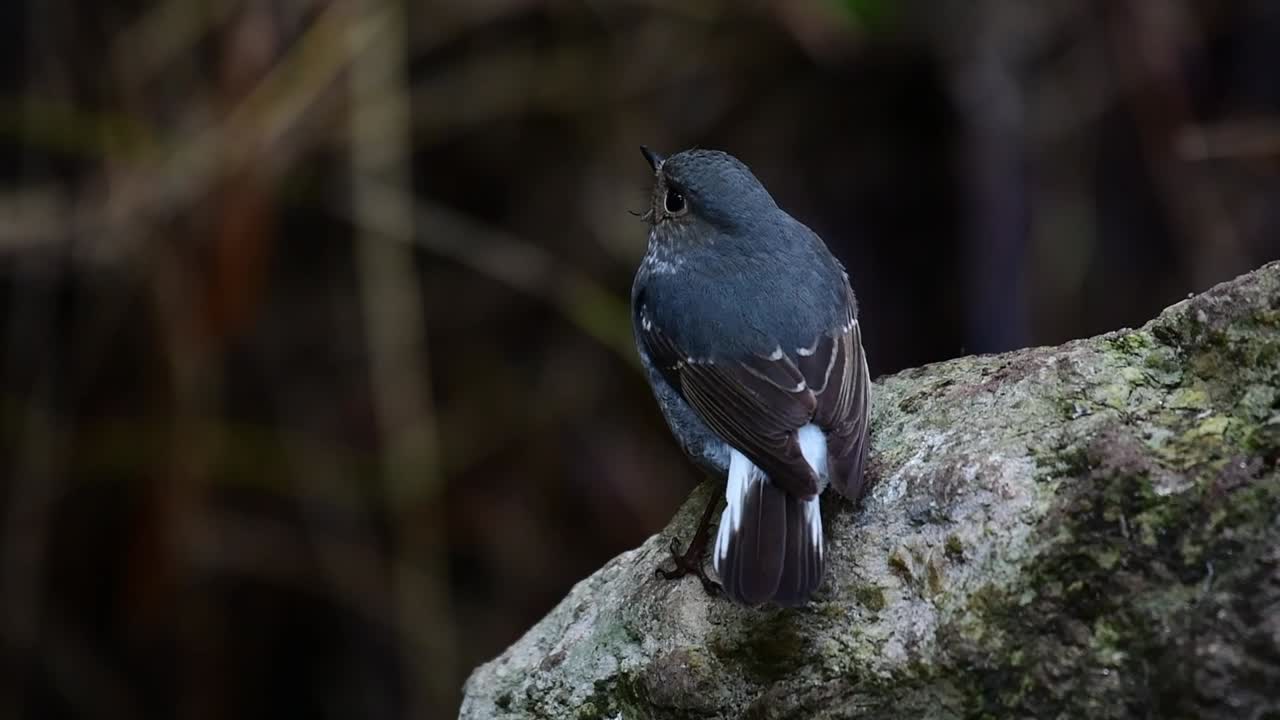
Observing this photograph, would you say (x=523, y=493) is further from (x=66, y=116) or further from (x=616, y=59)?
(x=66, y=116)

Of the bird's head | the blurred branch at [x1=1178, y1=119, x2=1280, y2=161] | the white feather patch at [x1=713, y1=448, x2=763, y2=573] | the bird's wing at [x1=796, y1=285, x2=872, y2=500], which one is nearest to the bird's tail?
the white feather patch at [x1=713, y1=448, x2=763, y2=573]

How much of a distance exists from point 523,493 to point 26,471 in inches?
78.6

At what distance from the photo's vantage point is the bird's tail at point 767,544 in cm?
264

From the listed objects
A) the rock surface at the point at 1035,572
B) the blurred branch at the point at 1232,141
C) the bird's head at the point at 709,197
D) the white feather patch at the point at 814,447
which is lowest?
the rock surface at the point at 1035,572

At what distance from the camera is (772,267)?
3613 millimetres

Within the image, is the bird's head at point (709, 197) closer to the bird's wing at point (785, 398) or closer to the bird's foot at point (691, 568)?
the bird's wing at point (785, 398)

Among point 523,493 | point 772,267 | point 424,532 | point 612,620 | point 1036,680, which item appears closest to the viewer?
point 1036,680

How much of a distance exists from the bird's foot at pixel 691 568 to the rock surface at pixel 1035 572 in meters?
0.03

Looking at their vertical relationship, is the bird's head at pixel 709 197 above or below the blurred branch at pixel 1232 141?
below

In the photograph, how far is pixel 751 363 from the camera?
3346 millimetres

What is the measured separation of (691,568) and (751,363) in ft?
1.92

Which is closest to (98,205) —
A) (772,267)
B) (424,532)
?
(424,532)

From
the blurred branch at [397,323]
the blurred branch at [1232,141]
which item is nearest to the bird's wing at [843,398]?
the blurred branch at [1232,141]

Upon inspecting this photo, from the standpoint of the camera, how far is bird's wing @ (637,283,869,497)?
9.57ft
